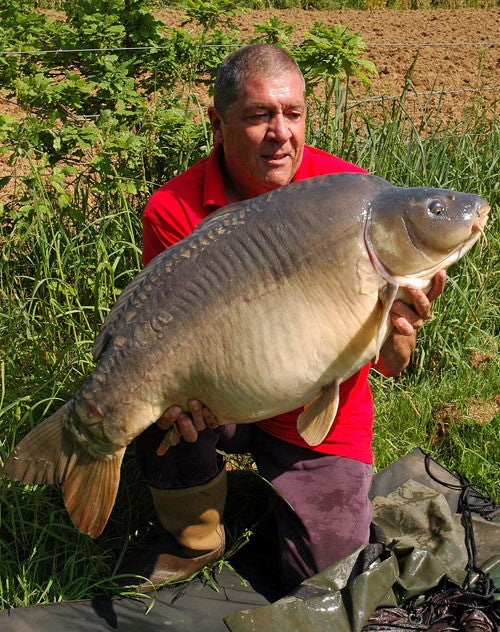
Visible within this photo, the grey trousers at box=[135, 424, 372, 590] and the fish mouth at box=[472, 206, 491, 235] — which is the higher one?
the fish mouth at box=[472, 206, 491, 235]

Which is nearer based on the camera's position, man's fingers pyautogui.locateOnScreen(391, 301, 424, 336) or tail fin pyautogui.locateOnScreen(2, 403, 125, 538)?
man's fingers pyautogui.locateOnScreen(391, 301, 424, 336)

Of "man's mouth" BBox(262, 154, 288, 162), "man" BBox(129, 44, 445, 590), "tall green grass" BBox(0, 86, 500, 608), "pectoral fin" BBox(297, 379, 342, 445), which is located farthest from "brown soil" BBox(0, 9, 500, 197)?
"pectoral fin" BBox(297, 379, 342, 445)

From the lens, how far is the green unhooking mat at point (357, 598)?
2.75 metres

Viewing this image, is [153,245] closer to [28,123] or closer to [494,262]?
[28,123]

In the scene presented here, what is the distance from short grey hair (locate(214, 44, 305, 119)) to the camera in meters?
2.87

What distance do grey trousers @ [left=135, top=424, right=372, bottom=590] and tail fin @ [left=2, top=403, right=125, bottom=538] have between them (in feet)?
1.32

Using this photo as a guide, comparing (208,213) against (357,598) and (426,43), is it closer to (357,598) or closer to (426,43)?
(357,598)

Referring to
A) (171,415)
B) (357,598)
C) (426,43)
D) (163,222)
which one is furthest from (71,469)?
(426,43)

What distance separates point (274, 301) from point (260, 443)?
0.92 m

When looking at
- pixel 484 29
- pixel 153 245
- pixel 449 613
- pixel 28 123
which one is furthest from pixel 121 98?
pixel 484 29

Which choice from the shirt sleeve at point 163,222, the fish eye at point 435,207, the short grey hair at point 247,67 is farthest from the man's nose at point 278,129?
the fish eye at point 435,207

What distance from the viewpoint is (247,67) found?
288 centimetres

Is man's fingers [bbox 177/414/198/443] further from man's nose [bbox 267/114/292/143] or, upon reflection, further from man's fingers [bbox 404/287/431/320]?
man's nose [bbox 267/114/292/143]

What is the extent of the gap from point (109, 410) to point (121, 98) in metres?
2.05
